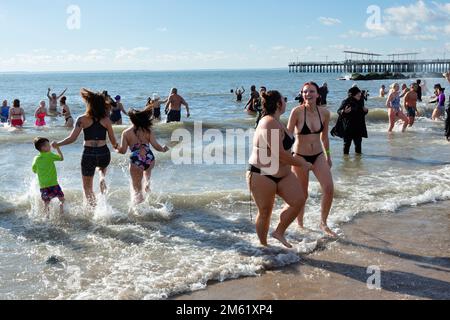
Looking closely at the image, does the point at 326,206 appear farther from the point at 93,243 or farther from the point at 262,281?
the point at 93,243

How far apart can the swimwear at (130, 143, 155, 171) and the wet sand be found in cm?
262

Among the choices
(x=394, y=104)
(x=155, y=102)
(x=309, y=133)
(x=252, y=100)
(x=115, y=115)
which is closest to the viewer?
(x=309, y=133)

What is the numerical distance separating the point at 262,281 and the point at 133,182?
284 centimetres

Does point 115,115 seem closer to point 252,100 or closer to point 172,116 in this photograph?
point 172,116

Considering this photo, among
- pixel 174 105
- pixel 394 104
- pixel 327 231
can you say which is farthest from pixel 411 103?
pixel 327 231

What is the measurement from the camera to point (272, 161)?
473cm

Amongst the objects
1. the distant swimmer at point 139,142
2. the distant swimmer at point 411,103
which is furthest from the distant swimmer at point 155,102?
the distant swimmer at point 411,103

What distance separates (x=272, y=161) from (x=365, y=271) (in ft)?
4.42

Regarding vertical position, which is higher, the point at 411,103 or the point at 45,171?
the point at 411,103

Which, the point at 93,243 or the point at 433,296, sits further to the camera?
the point at 93,243

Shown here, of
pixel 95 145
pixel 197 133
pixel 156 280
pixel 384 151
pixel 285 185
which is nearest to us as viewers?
pixel 156 280
